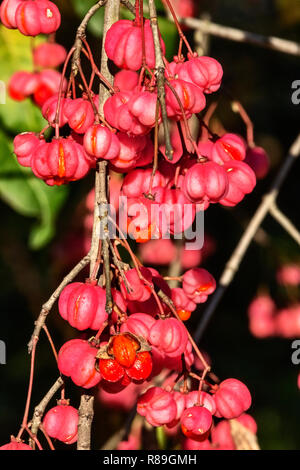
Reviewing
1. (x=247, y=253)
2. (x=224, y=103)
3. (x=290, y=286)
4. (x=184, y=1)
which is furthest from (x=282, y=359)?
(x=184, y=1)

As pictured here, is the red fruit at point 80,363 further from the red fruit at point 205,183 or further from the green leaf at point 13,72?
the green leaf at point 13,72

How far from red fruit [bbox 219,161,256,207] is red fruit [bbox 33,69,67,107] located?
44 cm

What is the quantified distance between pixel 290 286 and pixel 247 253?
388mm

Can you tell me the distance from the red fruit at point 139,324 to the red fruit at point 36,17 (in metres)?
0.40

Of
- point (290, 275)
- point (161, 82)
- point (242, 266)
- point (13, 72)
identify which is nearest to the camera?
point (161, 82)

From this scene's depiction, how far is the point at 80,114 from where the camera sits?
2.77ft

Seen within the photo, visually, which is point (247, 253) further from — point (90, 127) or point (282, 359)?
point (90, 127)

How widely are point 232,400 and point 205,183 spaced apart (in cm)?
30

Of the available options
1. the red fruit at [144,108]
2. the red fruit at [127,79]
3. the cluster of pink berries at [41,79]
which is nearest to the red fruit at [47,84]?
the cluster of pink berries at [41,79]

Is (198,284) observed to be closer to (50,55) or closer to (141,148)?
(141,148)

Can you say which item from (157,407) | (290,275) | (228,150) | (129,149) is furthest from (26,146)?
(290,275)

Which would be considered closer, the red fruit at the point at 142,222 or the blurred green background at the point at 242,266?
the red fruit at the point at 142,222

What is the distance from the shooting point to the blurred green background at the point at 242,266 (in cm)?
195
